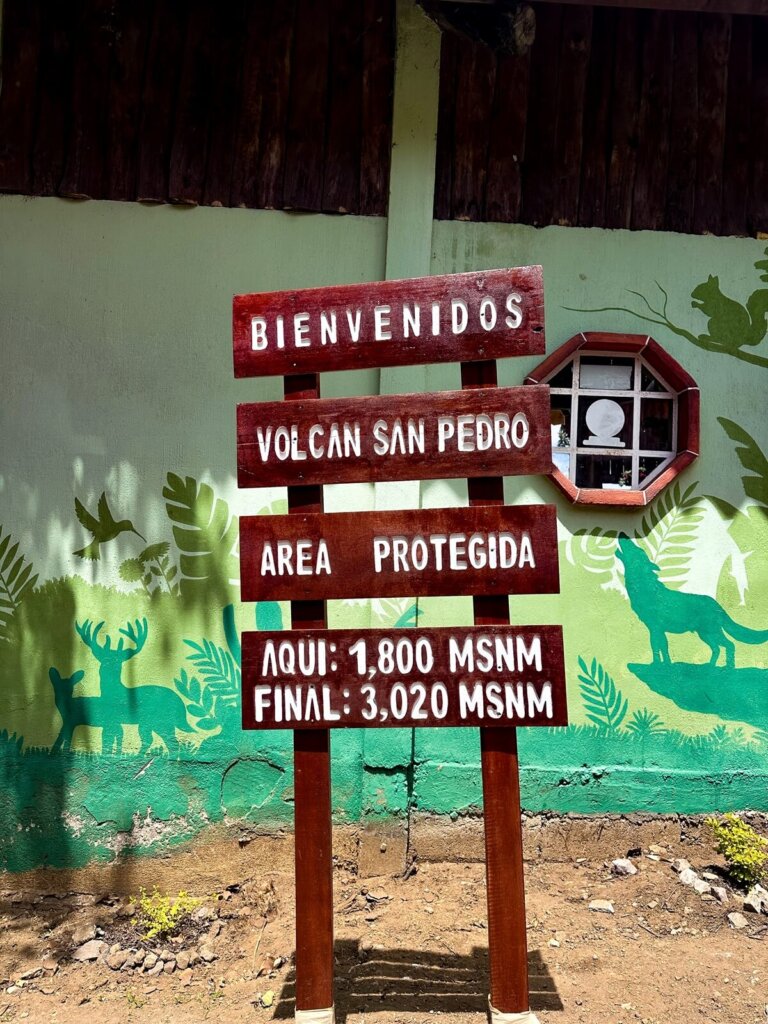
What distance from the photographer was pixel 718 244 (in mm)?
4277

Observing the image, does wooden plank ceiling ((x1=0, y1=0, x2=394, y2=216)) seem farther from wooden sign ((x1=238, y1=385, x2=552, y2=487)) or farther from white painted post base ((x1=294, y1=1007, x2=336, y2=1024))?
white painted post base ((x1=294, y1=1007, x2=336, y2=1024))

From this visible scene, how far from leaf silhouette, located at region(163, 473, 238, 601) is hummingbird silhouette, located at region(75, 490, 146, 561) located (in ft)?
0.72

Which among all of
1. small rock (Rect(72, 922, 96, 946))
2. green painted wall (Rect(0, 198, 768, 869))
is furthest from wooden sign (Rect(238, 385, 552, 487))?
small rock (Rect(72, 922, 96, 946))

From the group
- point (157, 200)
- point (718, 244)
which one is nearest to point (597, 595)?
point (718, 244)

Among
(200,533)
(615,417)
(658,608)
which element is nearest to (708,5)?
(615,417)

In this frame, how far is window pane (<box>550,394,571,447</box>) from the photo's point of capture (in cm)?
420

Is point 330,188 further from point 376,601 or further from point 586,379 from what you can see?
point 376,601

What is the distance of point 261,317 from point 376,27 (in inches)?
88.9

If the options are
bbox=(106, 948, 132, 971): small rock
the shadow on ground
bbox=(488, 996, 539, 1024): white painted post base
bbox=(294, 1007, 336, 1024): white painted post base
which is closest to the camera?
bbox=(488, 996, 539, 1024): white painted post base

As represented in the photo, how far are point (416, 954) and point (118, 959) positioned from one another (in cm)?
131

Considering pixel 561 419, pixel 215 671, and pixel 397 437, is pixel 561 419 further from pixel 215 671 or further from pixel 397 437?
pixel 215 671

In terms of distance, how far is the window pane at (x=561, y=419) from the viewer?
420 centimetres

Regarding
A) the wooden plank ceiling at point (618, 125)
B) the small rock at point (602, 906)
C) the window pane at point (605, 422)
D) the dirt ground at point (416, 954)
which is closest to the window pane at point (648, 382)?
the window pane at point (605, 422)

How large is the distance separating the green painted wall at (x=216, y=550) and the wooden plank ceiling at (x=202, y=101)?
19cm
